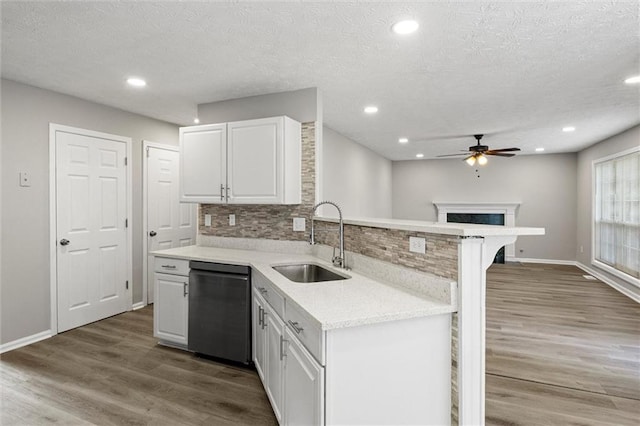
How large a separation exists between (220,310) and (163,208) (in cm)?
237

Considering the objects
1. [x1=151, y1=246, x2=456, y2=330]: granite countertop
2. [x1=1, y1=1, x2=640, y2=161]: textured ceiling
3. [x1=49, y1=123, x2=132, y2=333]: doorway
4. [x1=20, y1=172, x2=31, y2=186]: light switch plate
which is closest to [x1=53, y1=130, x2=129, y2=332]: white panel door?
[x1=49, y1=123, x2=132, y2=333]: doorway

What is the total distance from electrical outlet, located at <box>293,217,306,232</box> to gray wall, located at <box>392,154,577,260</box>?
6192mm

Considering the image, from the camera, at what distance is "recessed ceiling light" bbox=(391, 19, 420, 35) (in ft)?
7.15

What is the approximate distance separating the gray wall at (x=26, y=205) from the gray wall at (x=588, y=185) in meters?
7.38

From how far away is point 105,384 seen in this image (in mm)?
2561

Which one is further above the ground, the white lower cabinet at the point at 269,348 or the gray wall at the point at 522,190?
the gray wall at the point at 522,190

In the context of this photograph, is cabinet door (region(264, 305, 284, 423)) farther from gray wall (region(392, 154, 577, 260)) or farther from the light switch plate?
gray wall (region(392, 154, 577, 260))

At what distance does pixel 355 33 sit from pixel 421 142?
442 centimetres

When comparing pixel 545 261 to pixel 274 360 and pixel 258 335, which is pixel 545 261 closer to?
pixel 258 335

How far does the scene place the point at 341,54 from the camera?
266cm

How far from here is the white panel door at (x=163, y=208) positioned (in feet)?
14.8

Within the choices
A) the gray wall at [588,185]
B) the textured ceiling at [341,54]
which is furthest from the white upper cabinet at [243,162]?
the gray wall at [588,185]

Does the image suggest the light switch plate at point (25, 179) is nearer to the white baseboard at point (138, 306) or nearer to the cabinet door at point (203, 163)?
the cabinet door at point (203, 163)

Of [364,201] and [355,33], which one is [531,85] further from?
[364,201]
